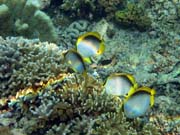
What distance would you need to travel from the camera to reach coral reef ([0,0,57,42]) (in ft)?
22.0

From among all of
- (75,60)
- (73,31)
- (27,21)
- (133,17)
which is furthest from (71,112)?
(133,17)

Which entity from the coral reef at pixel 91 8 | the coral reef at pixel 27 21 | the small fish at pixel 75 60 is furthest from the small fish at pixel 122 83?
the coral reef at pixel 91 8

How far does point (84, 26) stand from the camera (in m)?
7.99

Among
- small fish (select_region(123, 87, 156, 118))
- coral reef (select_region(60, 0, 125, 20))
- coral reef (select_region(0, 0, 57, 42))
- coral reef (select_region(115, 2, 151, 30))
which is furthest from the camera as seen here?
coral reef (select_region(60, 0, 125, 20))

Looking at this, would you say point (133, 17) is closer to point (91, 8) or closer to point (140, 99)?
point (91, 8)

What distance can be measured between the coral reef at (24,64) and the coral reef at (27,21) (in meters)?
1.35

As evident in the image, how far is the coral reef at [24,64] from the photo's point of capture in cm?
489

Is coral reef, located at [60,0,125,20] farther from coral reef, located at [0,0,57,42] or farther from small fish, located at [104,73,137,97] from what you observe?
small fish, located at [104,73,137,97]

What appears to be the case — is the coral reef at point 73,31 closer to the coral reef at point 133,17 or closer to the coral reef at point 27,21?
the coral reef at point 27,21

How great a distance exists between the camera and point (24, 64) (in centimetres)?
505

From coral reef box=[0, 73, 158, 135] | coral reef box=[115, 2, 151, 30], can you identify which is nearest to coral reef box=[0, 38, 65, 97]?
coral reef box=[0, 73, 158, 135]

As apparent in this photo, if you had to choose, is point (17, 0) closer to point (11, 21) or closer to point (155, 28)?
point (11, 21)

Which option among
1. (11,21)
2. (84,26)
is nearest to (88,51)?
(11,21)

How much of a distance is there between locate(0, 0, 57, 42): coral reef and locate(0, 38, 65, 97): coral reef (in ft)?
4.44
